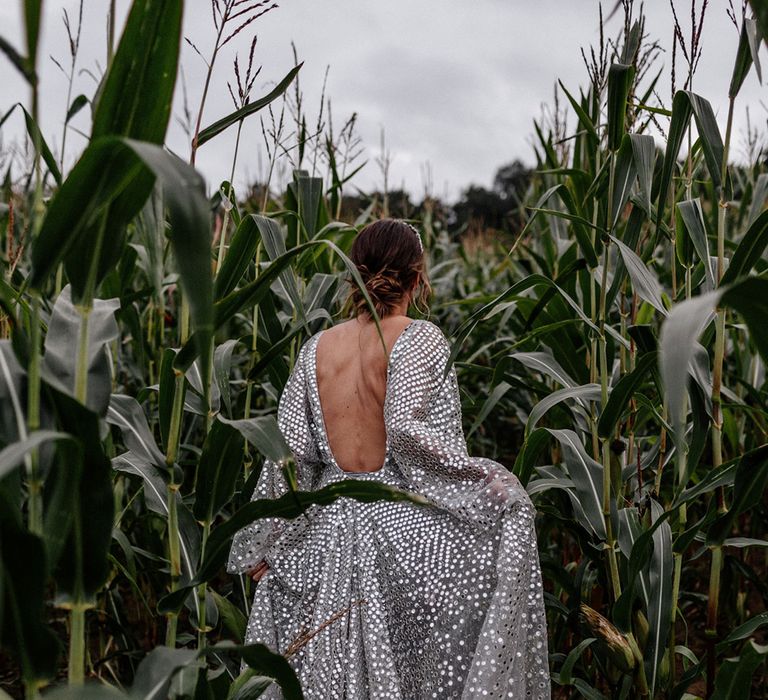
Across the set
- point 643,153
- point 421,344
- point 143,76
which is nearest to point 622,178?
point 643,153

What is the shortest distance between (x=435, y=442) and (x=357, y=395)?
0.29 metres

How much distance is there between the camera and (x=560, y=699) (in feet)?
8.55

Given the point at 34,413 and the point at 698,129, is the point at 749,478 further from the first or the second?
the point at 34,413

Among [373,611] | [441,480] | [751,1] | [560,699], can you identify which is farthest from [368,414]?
[751,1]

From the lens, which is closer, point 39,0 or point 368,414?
point 39,0

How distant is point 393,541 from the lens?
2.00 metres

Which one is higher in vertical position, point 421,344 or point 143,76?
point 143,76

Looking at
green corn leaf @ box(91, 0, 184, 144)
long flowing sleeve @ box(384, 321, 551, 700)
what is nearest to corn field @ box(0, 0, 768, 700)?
green corn leaf @ box(91, 0, 184, 144)

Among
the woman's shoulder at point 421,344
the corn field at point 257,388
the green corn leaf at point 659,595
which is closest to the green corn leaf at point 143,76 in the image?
the corn field at point 257,388

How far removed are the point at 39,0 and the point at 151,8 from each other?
140mm

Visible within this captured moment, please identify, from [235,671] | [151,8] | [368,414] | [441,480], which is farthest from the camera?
[235,671]

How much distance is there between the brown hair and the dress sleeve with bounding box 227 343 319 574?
257 mm

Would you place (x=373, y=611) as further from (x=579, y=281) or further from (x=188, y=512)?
(x=579, y=281)

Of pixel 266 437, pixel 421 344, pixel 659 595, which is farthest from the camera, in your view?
pixel 421 344
